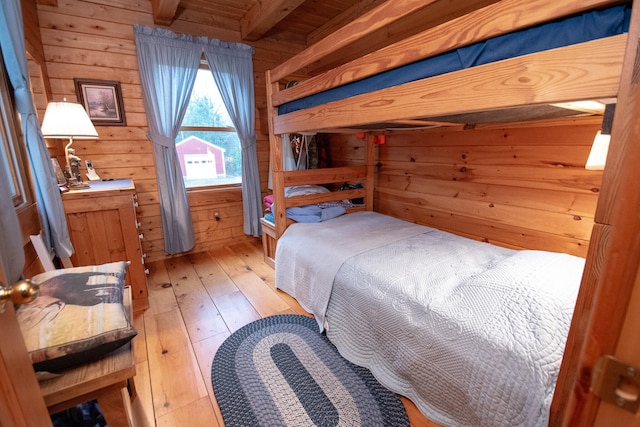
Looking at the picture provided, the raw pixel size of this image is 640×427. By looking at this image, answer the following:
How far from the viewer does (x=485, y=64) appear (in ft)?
2.91

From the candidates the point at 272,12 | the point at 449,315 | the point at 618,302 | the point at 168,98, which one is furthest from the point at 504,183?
the point at 168,98

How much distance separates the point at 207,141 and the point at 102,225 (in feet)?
5.12

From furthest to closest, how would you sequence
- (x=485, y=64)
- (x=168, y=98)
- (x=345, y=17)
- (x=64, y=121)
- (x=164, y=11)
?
(x=345, y=17)
(x=168, y=98)
(x=164, y=11)
(x=64, y=121)
(x=485, y=64)

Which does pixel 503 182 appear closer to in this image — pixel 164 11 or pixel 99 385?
pixel 99 385

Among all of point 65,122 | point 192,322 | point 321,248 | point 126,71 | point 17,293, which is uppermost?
point 126,71

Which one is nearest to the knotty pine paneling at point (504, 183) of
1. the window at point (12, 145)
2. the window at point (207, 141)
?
the window at point (207, 141)

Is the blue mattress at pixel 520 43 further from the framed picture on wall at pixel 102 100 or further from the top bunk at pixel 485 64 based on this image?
the framed picture on wall at pixel 102 100

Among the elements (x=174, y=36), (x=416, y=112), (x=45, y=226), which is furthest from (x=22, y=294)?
(x=174, y=36)

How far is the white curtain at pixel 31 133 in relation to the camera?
120 centimetres

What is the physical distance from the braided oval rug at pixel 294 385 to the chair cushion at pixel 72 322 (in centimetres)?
70

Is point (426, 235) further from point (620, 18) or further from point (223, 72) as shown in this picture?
point (223, 72)

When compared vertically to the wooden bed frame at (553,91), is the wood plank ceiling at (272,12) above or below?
above

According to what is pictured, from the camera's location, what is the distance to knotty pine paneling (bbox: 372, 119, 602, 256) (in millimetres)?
1521

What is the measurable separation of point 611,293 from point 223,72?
128 inches
